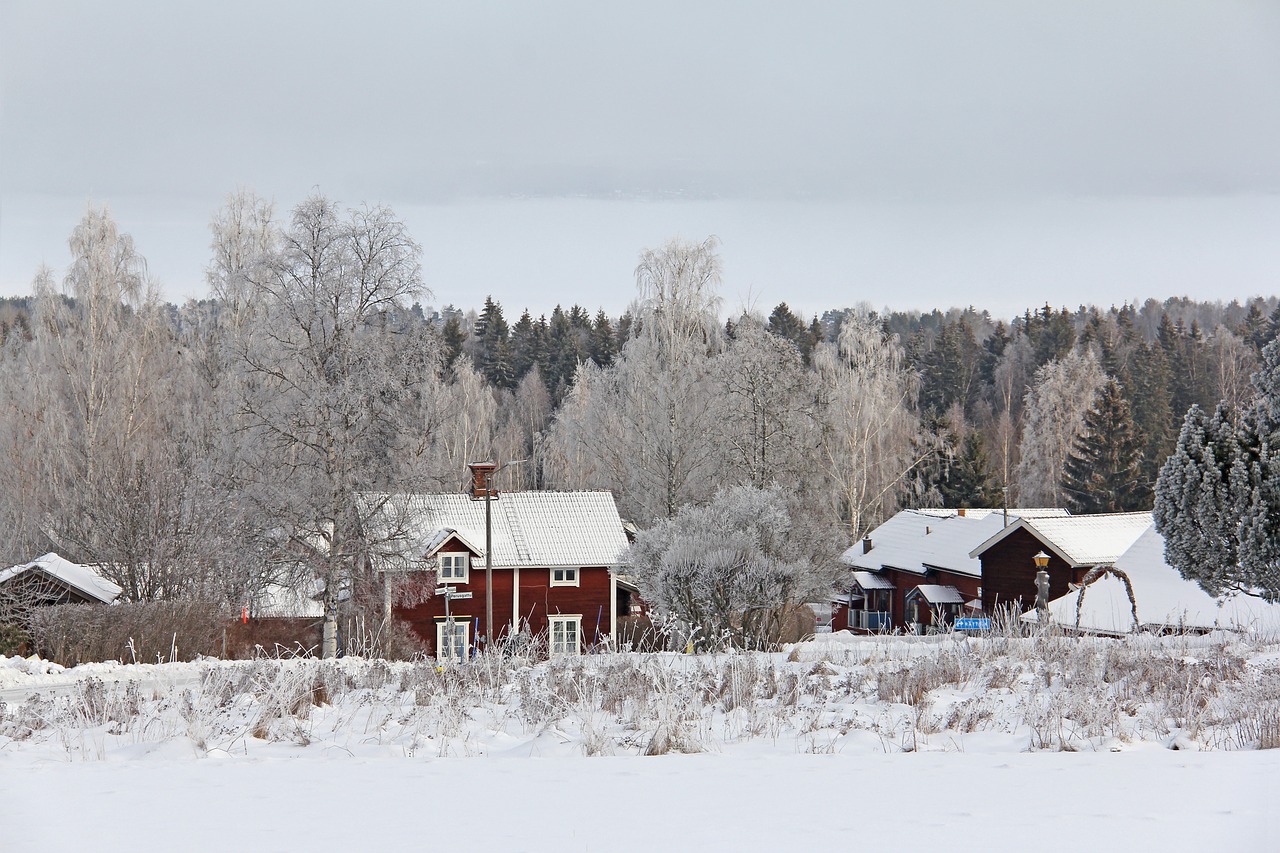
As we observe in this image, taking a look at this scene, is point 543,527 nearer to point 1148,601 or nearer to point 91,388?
point 91,388

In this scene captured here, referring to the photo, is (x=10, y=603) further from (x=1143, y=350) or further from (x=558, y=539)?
(x=1143, y=350)

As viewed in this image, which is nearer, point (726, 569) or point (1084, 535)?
point (726, 569)

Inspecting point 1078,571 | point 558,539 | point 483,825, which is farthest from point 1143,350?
point 483,825

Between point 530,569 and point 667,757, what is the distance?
84.1 ft

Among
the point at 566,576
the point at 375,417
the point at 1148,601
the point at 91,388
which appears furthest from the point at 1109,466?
the point at 91,388

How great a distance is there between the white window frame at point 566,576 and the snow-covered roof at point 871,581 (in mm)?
12961

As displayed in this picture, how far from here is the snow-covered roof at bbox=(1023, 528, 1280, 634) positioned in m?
20.8

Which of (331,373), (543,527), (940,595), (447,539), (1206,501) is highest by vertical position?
(331,373)

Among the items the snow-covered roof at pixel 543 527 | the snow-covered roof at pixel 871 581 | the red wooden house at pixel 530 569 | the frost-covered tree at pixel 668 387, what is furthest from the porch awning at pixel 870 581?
the snow-covered roof at pixel 543 527

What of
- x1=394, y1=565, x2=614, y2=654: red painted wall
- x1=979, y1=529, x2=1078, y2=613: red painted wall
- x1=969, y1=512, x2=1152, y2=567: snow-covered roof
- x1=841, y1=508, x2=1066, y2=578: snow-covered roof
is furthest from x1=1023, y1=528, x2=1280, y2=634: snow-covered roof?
x1=394, y1=565, x2=614, y2=654: red painted wall

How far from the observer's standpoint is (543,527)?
107ft

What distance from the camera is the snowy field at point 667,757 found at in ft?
15.8

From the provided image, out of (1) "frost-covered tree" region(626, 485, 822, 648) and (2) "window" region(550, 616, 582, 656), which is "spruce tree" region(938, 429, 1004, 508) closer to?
(2) "window" region(550, 616, 582, 656)

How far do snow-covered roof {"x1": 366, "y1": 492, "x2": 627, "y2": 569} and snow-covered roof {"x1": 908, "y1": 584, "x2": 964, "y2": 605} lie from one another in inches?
473
